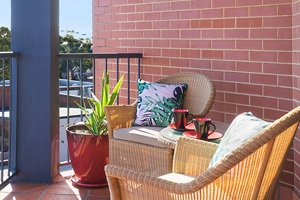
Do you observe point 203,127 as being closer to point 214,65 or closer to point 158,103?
point 158,103

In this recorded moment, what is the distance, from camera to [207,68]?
Result: 3.48 meters

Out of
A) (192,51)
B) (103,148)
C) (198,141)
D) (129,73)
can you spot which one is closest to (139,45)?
(129,73)

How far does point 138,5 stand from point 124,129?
5.06 ft

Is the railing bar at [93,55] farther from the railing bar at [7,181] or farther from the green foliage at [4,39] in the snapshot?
the green foliage at [4,39]

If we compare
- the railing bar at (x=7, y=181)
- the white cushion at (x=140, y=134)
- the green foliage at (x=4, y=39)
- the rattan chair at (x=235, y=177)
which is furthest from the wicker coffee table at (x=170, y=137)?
the green foliage at (x=4, y=39)

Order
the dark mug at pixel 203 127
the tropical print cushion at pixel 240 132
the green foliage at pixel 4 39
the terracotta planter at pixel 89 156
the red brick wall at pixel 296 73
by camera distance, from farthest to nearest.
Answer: the green foliage at pixel 4 39, the terracotta planter at pixel 89 156, the red brick wall at pixel 296 73, the dark mug at pixel 203 127, the tropical print cushion at pixel 240 132

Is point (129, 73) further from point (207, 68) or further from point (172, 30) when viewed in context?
point (207, 68)

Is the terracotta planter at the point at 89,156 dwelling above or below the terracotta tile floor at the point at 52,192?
above

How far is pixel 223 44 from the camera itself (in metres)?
3.34

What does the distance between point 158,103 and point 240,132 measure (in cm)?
160

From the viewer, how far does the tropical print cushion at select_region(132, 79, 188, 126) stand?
10.1 ft

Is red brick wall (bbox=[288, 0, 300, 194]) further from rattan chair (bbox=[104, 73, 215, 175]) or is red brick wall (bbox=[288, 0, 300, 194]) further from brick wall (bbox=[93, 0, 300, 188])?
rattan chair (bbox=[104, 73, 215, 175])

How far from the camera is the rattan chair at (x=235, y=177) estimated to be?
52.5 inches

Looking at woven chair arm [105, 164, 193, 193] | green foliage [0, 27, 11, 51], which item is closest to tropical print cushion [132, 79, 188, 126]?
woven chair arm [105, 164, 193, 193]
